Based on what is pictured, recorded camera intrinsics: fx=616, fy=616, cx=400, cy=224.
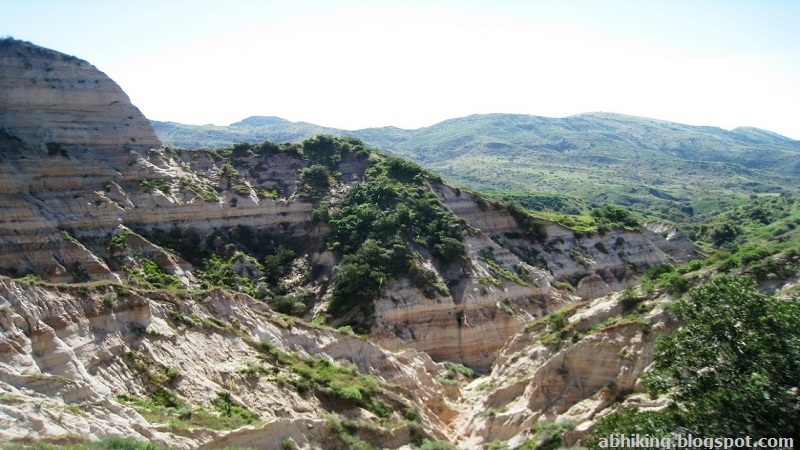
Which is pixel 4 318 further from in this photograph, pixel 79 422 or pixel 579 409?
pixel 579 409

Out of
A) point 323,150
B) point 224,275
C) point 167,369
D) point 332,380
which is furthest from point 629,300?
point 323,150

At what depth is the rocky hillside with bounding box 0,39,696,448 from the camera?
24.7 metres

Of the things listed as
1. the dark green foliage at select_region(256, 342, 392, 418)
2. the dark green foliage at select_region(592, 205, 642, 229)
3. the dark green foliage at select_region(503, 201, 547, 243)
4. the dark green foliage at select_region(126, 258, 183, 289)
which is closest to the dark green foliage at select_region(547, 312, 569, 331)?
the dark green foliage at select_region(256, 342, 392, 418)

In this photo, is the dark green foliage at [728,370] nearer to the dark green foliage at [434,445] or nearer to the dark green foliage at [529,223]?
the dark green foliage at [434,445]

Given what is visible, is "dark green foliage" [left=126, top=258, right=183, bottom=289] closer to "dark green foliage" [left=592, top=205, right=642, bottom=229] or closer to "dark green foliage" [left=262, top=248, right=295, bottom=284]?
"dark green foliage" [left=262, top=248, right=295, bottom=284]

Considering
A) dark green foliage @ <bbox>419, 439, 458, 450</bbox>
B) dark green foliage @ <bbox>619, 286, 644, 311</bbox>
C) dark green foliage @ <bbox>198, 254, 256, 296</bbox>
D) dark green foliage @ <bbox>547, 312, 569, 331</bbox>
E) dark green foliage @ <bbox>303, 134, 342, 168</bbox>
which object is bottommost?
dark green foliage @ <bbox>419, 439, 458, 450</bbox>

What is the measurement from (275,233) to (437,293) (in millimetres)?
17972

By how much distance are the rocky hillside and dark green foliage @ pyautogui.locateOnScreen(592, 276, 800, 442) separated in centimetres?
738

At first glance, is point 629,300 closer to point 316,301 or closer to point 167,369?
point 167,369

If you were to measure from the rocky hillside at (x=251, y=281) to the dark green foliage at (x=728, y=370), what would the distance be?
24.2 feet

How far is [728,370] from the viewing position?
18.7 m

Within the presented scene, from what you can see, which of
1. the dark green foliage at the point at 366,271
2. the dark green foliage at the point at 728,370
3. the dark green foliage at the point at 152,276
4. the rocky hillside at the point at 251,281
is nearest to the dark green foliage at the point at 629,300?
the rocky hillside at the point at 251,281

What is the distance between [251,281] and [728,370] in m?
40.5

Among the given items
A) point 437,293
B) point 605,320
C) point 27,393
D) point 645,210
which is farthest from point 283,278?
point 645,210
